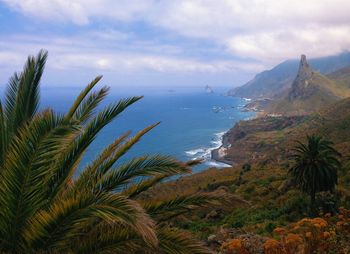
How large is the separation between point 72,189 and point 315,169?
1825cm

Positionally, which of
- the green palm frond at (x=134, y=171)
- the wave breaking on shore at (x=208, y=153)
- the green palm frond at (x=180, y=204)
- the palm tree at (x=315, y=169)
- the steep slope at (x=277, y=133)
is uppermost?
the green palm frond at (x=134, y=171)

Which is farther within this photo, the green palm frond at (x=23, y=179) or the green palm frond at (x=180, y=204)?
the green palm frond at (x=180, y=204)

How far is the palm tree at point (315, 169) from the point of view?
20.8m

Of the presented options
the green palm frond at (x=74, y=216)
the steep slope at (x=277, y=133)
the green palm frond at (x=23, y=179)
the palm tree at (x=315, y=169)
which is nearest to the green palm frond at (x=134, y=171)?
the green palm frond at (x=74, y=216)

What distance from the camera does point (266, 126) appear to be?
14300cm

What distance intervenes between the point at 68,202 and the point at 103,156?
80.8 inches

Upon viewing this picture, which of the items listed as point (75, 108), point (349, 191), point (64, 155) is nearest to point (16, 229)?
point (64, 155)

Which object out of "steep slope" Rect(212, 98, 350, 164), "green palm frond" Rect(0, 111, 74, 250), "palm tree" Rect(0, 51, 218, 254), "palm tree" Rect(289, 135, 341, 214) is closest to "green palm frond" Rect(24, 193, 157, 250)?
"palm tree" Rect(0, 51, 218, 254)

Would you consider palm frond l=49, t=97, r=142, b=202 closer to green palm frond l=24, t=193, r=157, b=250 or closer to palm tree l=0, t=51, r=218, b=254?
palm tree l=0, t=51, r=218, b=254

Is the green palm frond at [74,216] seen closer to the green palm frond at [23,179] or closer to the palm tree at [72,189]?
the palm tree at [72,189]

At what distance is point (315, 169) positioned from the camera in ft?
68.7

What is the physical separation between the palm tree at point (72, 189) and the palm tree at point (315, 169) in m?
16.7

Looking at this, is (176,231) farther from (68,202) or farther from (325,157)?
(325,157)

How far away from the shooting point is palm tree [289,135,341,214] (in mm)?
20814
